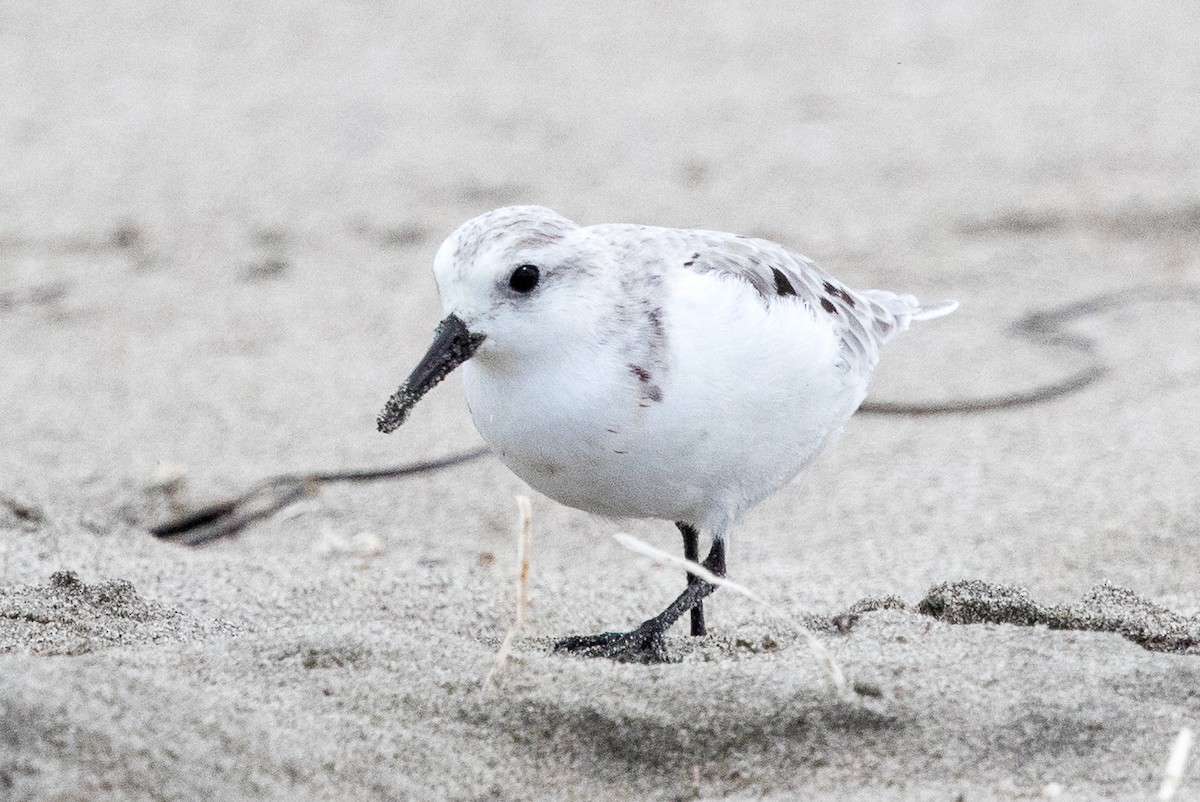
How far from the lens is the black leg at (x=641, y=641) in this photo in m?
2.96

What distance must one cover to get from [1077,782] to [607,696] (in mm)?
752

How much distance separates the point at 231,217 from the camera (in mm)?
7141

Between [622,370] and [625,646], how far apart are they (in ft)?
1.95

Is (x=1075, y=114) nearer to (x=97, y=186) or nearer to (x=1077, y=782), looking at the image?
(x=97, y=186)

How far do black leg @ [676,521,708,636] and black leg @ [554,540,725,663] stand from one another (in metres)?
0.13

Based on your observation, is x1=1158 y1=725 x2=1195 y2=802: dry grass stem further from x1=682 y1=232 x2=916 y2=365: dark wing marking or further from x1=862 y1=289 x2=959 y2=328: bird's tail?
x1=862 y1=289 x2=959 y2=328: bird's tail

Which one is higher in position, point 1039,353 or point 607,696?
point 607,696

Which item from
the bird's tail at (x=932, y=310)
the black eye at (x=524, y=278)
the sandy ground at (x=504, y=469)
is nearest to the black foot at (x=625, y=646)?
the sandy ground at (x=504, y=469)

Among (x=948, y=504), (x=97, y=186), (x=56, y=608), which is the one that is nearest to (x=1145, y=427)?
(x=948, y=504)

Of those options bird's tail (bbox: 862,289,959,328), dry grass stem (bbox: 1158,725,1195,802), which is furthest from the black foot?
bird's tail (bbox: 862,289,959,328)

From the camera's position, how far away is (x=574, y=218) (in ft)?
22.5

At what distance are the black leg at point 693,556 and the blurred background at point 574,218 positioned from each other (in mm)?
308

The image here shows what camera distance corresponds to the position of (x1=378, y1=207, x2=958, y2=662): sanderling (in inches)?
109

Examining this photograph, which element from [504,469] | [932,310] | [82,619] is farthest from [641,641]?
[504,469]
